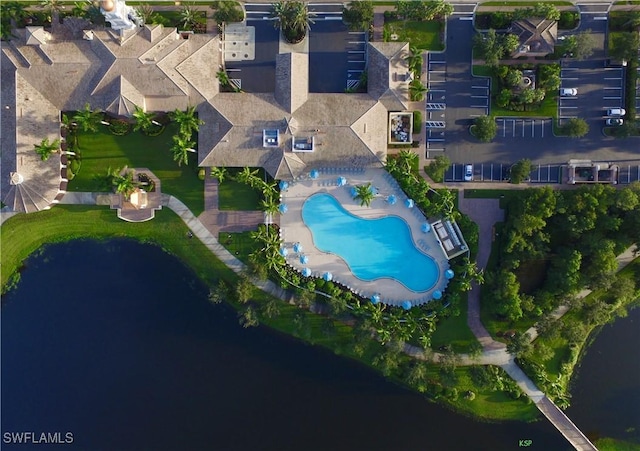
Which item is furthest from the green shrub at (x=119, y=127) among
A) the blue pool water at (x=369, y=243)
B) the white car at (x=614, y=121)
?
the white car at (x=614, y=121)

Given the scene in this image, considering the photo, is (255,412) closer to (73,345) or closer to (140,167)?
(73,345)

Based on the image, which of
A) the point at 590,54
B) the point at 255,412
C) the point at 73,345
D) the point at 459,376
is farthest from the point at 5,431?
the point at 590,54

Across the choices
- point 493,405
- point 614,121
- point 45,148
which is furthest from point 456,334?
point 45,148

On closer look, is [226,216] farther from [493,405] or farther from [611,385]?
[611,385]

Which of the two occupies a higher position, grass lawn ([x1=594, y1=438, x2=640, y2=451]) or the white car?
the white car

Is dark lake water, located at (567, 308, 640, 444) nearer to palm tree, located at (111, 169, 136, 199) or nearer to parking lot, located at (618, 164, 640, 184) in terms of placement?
parking lot, located at (618, 164, 640, 184)

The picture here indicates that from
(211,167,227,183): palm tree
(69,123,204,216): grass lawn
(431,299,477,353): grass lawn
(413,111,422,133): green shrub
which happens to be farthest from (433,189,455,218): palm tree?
(69,123,204,216): grass lawn
